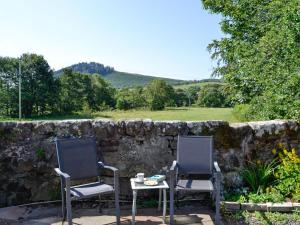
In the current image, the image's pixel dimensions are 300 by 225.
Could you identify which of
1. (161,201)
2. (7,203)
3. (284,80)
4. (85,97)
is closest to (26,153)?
(7,203)

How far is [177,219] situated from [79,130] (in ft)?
5.49

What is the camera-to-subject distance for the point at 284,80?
6242 millimetres

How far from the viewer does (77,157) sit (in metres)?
4.00

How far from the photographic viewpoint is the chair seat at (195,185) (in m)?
3.76

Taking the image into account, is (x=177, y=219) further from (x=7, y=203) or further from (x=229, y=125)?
(x=7, y=203)

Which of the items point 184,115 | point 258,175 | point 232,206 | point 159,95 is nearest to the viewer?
point 232,206

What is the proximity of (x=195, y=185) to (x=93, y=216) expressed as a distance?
123cm

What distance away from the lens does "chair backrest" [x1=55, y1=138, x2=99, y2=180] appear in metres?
3.93

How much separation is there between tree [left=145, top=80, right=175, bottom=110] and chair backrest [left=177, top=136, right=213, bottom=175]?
31.0 m

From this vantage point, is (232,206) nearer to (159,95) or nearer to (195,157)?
(195,157)

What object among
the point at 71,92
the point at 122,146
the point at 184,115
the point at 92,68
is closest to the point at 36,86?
the point at 71,92

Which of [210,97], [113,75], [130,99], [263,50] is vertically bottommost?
[130,99]

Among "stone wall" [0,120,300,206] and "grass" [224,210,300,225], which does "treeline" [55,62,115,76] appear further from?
"grass" [224,210,300,225]

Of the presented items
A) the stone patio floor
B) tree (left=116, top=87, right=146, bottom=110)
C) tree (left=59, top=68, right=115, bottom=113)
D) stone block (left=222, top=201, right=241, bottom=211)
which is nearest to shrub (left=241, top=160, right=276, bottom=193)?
stone block (left=222, top=201, right=241, bottom=211)
